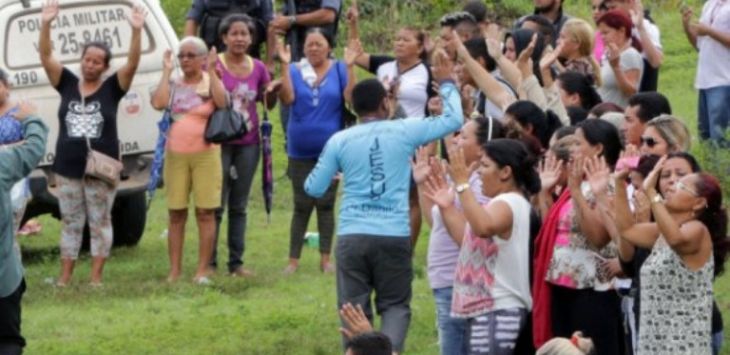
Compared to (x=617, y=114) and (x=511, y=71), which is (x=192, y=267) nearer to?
(x=511, y=71)

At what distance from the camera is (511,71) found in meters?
12.6

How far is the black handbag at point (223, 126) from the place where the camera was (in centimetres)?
1375

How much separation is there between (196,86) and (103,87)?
2.21ft

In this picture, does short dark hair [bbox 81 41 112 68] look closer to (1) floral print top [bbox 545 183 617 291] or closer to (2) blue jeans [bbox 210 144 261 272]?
(2) blue jeans [bbox 210 144 261 272]

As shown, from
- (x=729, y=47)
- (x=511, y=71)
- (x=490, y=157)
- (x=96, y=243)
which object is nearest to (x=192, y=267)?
(x=96, y=243)

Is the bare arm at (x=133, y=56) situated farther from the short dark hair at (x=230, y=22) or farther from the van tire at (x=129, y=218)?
the van tire at (x=129, y=218)

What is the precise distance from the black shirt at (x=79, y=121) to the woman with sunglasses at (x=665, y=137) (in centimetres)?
481

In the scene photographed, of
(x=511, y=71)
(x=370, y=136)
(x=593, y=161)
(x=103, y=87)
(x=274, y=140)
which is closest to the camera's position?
(x=593, y=161)

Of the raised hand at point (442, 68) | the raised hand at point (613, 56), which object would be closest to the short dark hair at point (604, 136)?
the raised hand at point (442, 68)

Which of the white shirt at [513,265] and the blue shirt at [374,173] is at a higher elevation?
the blue shirt at [374,173]

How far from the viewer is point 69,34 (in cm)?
1484

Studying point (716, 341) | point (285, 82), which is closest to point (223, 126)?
point (285, 82)

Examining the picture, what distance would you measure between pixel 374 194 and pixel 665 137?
1.71 m

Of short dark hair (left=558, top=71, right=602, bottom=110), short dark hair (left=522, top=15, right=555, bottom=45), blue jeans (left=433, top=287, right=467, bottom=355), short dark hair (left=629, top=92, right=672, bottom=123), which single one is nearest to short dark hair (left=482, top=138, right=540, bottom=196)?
blue jeans (left=433, top=287, right=467, bottom=355)
